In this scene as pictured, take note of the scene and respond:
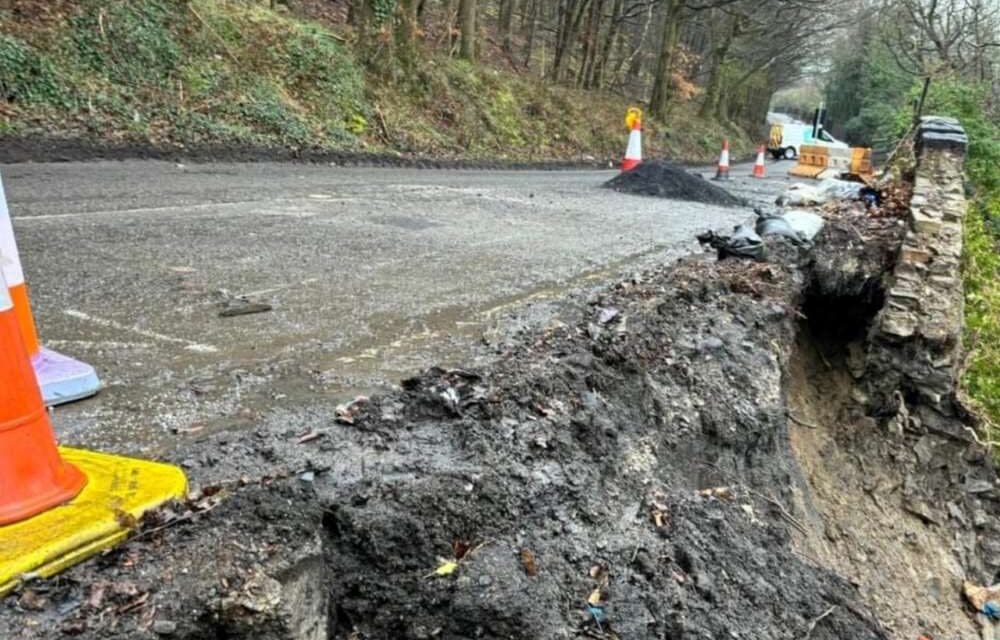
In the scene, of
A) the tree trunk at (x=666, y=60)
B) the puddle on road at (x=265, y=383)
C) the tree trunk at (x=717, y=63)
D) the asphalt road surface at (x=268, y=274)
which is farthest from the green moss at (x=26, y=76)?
the tree trunk at (x=717, y=63)

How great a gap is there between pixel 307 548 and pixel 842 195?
8.88m

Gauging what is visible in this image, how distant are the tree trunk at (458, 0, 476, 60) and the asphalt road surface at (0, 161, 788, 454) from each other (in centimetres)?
1123

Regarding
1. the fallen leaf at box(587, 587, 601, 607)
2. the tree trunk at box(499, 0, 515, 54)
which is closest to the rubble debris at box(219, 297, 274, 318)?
the fallen leaf at box(587, 587, 601, 607)

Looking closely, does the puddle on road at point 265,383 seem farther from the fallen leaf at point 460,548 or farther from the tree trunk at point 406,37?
the tree trunk at point 406,37

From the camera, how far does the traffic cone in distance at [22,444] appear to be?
1.83 metres

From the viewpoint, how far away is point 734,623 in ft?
7.84

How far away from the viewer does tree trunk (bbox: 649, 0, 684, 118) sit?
999 inches

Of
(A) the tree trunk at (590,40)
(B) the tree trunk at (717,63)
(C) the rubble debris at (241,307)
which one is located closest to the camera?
(C) the rubble debris at (241,307)

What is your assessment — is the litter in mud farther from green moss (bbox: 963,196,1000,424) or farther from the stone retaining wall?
green moss (bbox: 963,196,1000,424)

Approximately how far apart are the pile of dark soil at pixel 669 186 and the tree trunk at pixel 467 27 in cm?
934

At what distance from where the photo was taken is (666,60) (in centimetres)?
2681

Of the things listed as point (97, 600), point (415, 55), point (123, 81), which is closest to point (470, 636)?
point (97, 600)

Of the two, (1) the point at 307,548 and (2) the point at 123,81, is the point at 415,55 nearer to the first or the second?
(2) the point at 123,81

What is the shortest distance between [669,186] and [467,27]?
34.5ft
